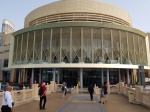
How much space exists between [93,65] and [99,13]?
1432cm

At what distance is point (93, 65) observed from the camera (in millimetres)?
32000

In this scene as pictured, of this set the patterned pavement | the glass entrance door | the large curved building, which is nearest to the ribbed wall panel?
the large curved building

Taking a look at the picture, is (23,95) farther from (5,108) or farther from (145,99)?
(145,99)

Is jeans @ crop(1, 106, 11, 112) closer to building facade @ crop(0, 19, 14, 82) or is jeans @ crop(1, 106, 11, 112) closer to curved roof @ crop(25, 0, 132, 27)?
curved roof @ crop(25, 0, 132, 27)

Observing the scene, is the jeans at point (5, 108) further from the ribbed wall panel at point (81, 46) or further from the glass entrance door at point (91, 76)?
the glass entrance door at point (91, 76)

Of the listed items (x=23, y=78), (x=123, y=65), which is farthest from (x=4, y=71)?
(x=123, y=65)

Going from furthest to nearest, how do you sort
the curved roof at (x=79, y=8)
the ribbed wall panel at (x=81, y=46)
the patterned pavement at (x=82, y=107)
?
the curved roof at (x=79, y=8) < the ribbed wall panel at (x=81, y=46) < the patterned pavement at (x=82, y=107)

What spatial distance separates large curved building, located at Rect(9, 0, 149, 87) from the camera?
109 feet

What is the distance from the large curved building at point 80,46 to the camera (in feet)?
109

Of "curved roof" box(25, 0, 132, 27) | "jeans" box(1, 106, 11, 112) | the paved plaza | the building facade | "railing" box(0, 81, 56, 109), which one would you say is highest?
"curved roof" box(25, 0, 132, 27)

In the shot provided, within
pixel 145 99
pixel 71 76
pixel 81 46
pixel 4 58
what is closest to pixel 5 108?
pixel 145 99

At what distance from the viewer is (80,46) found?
3319cm

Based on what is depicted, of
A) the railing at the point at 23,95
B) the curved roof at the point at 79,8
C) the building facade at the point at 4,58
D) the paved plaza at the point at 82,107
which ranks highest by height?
the curved roof at the point at 79,8

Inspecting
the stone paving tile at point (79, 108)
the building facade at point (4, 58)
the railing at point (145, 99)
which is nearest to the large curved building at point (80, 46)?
the building facade at point (4, 58)
